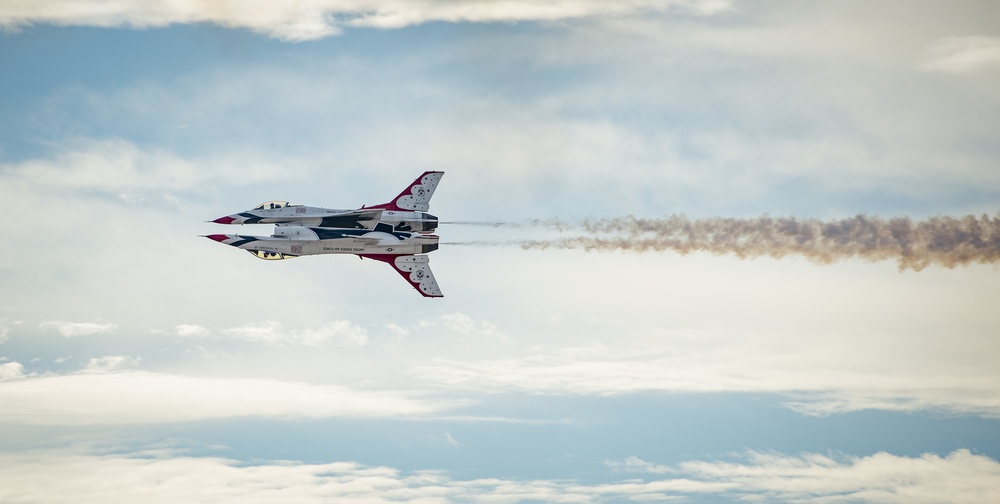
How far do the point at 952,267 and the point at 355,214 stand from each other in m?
48.9

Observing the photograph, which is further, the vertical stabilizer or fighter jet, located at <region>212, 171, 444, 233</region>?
the vertical stabilizer

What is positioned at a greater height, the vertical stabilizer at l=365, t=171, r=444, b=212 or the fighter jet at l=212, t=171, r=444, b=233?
the vertical stabilizer at l=365, t=171, r=444, b=212

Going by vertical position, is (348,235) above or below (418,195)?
below

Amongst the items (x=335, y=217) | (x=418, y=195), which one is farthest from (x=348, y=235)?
(x=418, y=195)

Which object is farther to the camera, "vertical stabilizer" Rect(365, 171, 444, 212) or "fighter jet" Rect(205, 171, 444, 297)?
"vertical stabilizer" Rect(365, 171, 444, 212)

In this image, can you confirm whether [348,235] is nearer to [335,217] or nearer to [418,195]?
[335,217]

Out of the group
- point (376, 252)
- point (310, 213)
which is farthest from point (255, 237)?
point (376, 252)

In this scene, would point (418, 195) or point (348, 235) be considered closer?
point (348, 235)

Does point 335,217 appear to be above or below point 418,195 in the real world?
below

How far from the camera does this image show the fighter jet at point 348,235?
85375mm

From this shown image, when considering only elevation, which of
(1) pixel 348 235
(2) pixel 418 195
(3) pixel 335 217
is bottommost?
(1) pixel 348 235

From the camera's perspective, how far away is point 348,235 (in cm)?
8625

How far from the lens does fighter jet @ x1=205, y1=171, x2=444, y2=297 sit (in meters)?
85.4

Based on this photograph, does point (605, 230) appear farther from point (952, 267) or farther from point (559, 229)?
point (952, 267)
